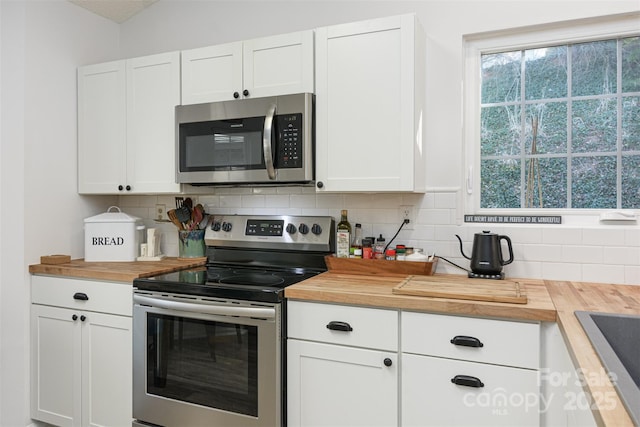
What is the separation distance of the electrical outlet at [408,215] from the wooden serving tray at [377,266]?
8.8 inches

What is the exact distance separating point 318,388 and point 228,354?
0.43 m

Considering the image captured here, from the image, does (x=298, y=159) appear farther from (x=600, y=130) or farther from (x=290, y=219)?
(x=600, y=130)

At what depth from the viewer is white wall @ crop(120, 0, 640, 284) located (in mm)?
2045

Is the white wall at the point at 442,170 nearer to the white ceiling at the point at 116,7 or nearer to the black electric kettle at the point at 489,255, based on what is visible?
the black electric kettle at the point at 489,255

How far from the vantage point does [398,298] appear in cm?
173

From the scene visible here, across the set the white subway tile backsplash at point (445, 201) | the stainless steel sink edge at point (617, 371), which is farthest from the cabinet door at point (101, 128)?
the stainless steel sink edge at point (617, 371)

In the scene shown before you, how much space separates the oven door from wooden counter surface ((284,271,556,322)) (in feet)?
0.67

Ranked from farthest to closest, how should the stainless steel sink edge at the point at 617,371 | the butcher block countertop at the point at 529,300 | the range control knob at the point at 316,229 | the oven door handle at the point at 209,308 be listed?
the range control knob at the point at 316,229 < the oven door handle at the point at 209,308 < the butcher block countertop at the point at 529,300 < the stainless steel sink edge at the point at 617,371

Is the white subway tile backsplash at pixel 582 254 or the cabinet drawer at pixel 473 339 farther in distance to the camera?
the white subway tile backsplash at pixel 582 254

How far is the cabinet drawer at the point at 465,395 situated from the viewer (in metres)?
1.56

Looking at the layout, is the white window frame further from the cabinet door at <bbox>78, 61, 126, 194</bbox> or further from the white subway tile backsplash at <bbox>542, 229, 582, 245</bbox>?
the cabinet door at <bbox>78, 61, 126, 194</bbox>

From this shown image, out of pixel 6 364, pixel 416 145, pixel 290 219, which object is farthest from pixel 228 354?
pixel 6 364

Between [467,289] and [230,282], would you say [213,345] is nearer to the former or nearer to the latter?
[230,282]

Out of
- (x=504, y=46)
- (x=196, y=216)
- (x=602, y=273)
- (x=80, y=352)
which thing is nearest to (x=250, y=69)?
(x=196, y=216)
